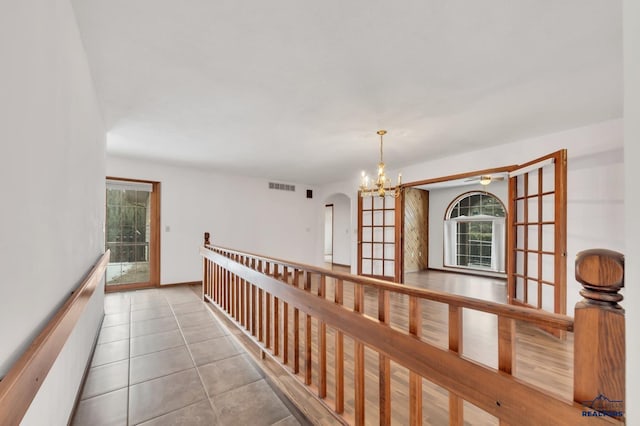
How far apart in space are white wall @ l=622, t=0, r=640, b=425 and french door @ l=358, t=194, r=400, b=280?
461 centimetres

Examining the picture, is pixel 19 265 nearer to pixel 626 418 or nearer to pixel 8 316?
pixel 8 316

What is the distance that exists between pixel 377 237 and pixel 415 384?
468 centimetres

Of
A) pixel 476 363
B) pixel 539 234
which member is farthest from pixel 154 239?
pixel 539 234

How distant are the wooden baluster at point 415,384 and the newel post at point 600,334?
0.52 meters

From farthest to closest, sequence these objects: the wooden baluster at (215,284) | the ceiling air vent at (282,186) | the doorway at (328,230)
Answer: the doorway at (328,230)
the ceiling air vent at (282,186)
the wooden baluster at (215,284)

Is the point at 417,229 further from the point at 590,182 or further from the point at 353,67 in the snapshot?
the point at 353,67

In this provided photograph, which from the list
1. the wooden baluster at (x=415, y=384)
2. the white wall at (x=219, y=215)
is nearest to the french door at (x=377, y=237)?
the white wall at (x=219, y=215)

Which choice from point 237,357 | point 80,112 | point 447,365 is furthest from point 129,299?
point 447,365

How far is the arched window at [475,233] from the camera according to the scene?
6.73 metres

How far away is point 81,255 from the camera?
Answer: 73.2 inches

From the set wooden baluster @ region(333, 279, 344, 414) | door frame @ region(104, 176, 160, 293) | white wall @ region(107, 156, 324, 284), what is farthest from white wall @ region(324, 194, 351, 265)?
wooden baluster @ region(333, 279, 344, 414)

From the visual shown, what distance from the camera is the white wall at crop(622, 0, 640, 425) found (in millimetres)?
527

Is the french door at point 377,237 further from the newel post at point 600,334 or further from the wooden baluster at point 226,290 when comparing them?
the newel post at point 600,334

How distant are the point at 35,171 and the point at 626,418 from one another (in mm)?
1811
